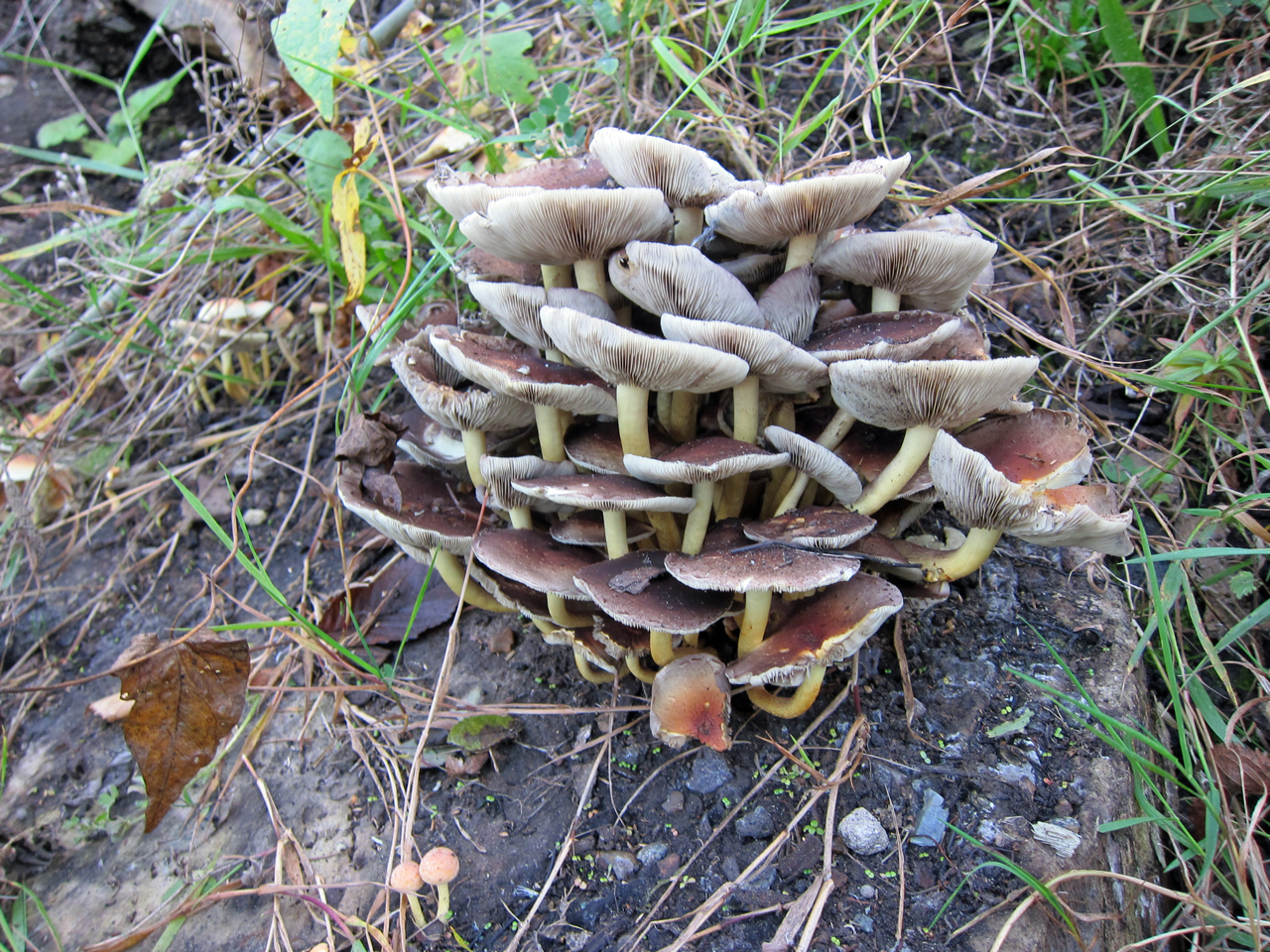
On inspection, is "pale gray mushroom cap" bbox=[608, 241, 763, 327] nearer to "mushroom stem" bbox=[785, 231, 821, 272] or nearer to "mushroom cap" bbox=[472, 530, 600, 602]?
"mushroom stem" bbox=[785, 231, 821, 272]

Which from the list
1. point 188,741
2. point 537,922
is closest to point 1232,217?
point 537,922

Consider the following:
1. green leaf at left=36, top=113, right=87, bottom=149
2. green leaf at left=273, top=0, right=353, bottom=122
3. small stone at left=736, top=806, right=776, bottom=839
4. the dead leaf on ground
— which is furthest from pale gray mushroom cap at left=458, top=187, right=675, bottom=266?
green leaf at left=36, top=113, right=87, bottom=149

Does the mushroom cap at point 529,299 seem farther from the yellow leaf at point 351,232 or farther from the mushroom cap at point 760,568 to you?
the yellow leaf at point 351,232

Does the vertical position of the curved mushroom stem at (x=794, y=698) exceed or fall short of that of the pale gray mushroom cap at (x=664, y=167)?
it falls short

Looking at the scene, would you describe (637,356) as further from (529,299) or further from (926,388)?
(926,388)

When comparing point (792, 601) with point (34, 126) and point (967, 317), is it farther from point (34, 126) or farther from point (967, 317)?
point (34, 126)

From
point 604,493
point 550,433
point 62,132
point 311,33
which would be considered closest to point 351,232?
point 311,33

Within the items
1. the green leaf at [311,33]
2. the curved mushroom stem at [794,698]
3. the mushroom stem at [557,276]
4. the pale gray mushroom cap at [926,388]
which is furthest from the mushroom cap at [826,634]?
the green leaf at [311,33]
